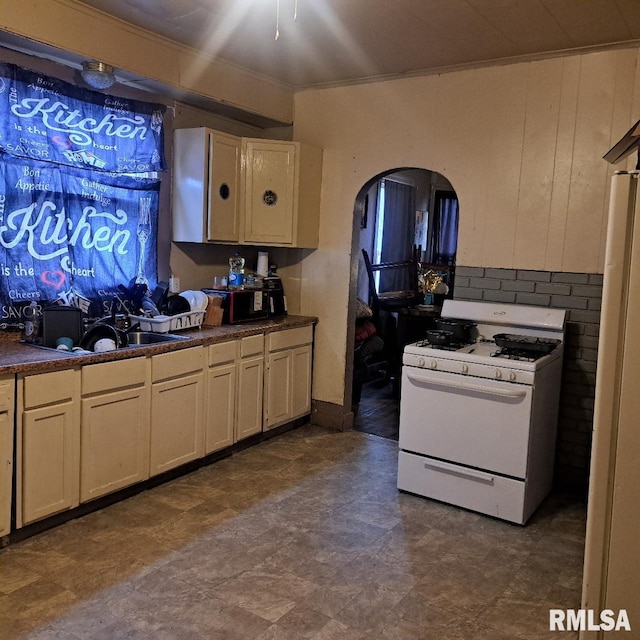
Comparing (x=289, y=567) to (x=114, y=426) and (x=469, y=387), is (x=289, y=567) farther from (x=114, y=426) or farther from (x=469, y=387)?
(x=469, y=387)

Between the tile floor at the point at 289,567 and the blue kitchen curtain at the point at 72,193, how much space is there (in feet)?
4.24

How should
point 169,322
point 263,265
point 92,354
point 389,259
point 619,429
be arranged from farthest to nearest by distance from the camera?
point 389,259, point 263,265, point 169,322, point 92,354, point 619,429

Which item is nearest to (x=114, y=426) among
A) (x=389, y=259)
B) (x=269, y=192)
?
(x=269, y=192)

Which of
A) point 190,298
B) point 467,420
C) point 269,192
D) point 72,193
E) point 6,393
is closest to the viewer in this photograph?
point 6,393

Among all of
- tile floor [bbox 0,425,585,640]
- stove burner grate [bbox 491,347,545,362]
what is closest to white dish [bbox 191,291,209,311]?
tile floor [bbox 0,425,585,640]

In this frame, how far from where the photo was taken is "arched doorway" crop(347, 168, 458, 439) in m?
4.98

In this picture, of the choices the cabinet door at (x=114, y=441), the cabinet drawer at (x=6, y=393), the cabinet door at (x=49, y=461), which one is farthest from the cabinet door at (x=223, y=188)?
the cabinet drawer at (x=6, y=393)

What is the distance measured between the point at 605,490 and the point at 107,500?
2421mm

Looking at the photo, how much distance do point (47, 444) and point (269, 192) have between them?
234 cm

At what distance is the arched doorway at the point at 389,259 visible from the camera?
498cm

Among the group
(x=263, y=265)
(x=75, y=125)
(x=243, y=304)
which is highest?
(x=75, y=125)

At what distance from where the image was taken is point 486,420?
3.27 metres

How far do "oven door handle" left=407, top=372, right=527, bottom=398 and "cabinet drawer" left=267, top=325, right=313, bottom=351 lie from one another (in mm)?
1135

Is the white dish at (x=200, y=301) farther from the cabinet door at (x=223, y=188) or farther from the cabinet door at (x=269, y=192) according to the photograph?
the cabinet door at (x=269, y=192)
